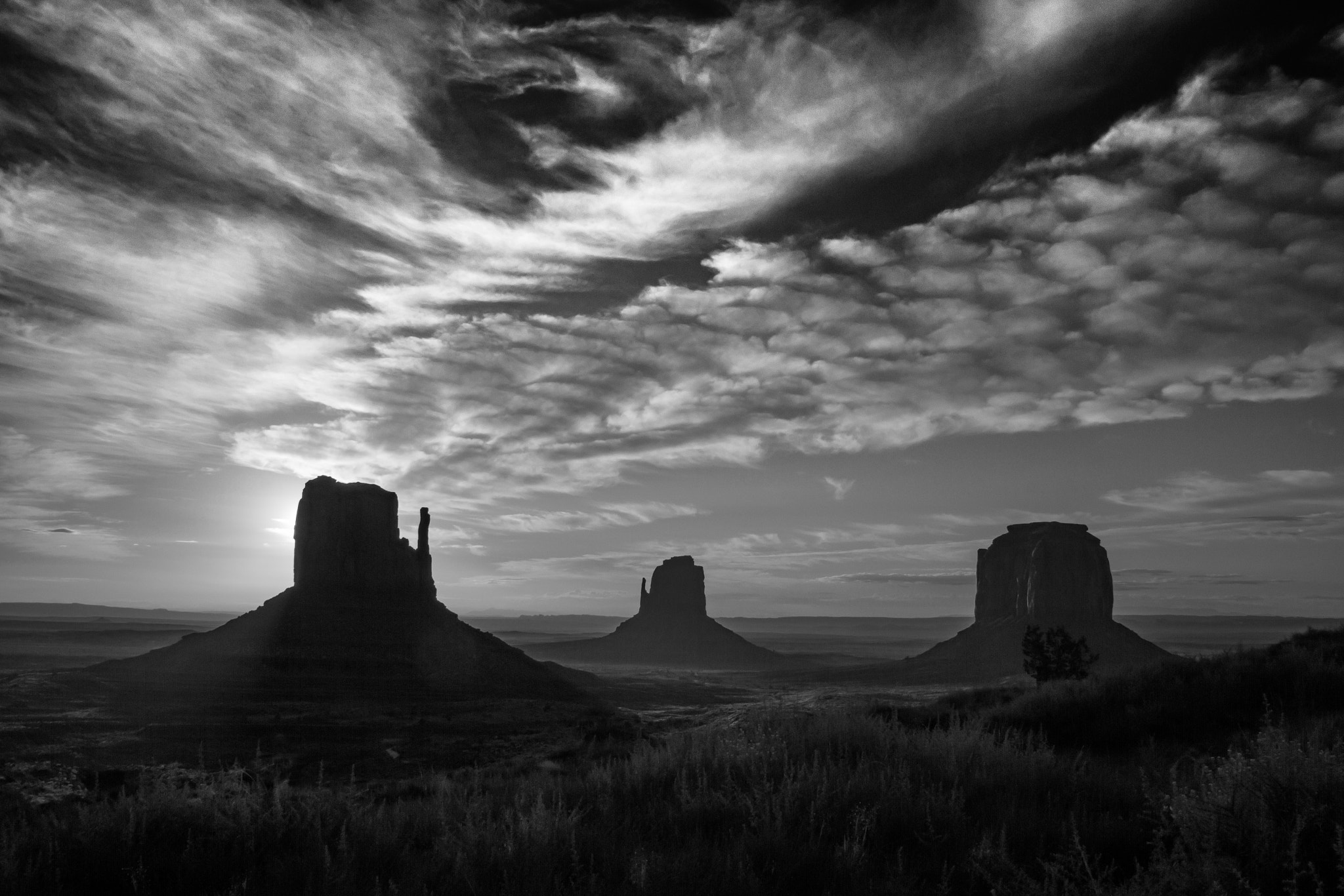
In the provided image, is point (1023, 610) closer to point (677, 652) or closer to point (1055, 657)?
point (677, 652)

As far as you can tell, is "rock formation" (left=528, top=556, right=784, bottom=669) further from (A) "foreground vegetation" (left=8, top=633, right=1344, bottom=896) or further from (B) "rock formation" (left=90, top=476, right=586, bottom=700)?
(A) "foreground vegetation" (left=8, top=633, right=1344, bottom=896)

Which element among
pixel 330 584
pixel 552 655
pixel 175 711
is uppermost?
pixel 330 584

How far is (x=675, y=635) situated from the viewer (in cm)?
19712

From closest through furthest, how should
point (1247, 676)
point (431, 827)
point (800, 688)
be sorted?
point (431, 827) → point (1247, 676) → point (800, 688)

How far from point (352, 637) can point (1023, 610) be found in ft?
401

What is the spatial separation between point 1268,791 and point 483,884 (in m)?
5.37

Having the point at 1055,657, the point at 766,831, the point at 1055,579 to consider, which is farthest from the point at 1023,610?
the point at 766,831

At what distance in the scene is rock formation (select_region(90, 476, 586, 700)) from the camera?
77312mm

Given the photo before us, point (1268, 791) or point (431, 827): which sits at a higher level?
point (1268, 791)

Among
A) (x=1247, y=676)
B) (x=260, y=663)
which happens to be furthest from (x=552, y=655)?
(x=1247, y=676)

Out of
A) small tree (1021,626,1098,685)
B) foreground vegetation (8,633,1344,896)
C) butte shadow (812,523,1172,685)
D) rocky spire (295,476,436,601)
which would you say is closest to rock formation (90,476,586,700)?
rocky spire (295,476,436,601)

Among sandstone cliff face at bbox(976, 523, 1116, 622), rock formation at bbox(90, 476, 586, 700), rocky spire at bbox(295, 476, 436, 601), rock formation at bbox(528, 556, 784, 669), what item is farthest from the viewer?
rock formation at bbox(528, 556, 784, 669)

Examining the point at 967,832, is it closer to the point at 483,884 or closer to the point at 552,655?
the point at 483,884

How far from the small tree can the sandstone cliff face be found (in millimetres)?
96437
